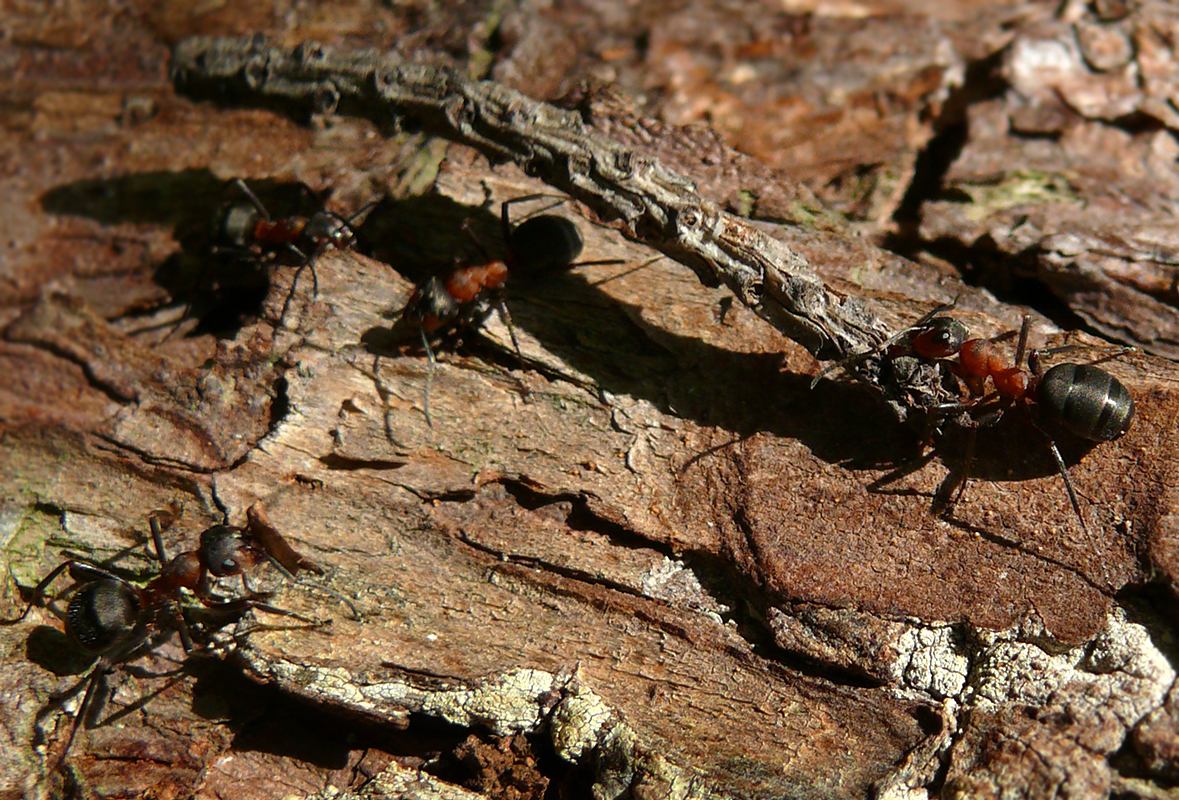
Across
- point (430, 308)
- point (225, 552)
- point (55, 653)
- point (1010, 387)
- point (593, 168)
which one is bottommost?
point (55, 653)

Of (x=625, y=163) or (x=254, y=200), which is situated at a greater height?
(x=625, y=163)

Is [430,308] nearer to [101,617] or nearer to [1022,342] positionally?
[101,617]

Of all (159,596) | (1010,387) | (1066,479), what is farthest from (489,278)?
(1066,479)

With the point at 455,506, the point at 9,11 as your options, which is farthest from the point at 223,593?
the point at 9,11

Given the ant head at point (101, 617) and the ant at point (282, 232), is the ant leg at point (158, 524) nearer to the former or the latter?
the ant head at point (101, 617)

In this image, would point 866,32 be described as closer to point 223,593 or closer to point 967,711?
point 967,711

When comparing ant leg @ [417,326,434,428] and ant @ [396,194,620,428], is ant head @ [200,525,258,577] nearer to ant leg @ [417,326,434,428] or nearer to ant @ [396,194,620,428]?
ant leg @ [417,326,434,428]
